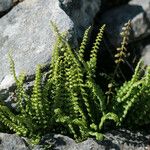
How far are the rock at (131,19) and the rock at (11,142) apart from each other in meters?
2.03

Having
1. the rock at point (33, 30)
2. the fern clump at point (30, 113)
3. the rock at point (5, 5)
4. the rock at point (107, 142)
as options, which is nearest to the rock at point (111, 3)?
the rock at point (33, 30)

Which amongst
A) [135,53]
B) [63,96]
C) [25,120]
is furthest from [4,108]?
[135,53]

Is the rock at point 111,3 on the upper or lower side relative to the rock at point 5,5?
lower

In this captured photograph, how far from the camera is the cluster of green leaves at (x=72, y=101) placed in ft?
16.3

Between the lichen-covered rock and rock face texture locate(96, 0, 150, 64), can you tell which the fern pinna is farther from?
the lichen-covered rock

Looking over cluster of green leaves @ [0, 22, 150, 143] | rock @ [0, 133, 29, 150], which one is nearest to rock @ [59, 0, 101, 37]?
cluster of green leaves @ [0, 22, 150, 143]

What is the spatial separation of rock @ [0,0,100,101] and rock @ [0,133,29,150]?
455mm

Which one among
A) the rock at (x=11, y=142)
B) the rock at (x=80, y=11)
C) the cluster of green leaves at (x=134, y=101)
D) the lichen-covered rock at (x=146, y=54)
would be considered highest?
the rock at (x=80, y=11)

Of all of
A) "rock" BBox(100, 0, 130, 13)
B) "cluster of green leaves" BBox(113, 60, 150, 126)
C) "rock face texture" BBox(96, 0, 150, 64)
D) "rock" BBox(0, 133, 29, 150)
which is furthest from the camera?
"rock" BBox(100, 0, 130, 13)

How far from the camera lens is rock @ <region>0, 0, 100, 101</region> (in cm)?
524

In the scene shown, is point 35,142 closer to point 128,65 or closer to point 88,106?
point 88,106

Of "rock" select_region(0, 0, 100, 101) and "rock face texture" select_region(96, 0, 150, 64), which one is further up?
"rock" select_region(0, 0, 100, 101)

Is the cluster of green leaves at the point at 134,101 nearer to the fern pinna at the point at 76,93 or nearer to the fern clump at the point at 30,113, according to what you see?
the fern pinna at the point at 76,93

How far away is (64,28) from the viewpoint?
531 cm
